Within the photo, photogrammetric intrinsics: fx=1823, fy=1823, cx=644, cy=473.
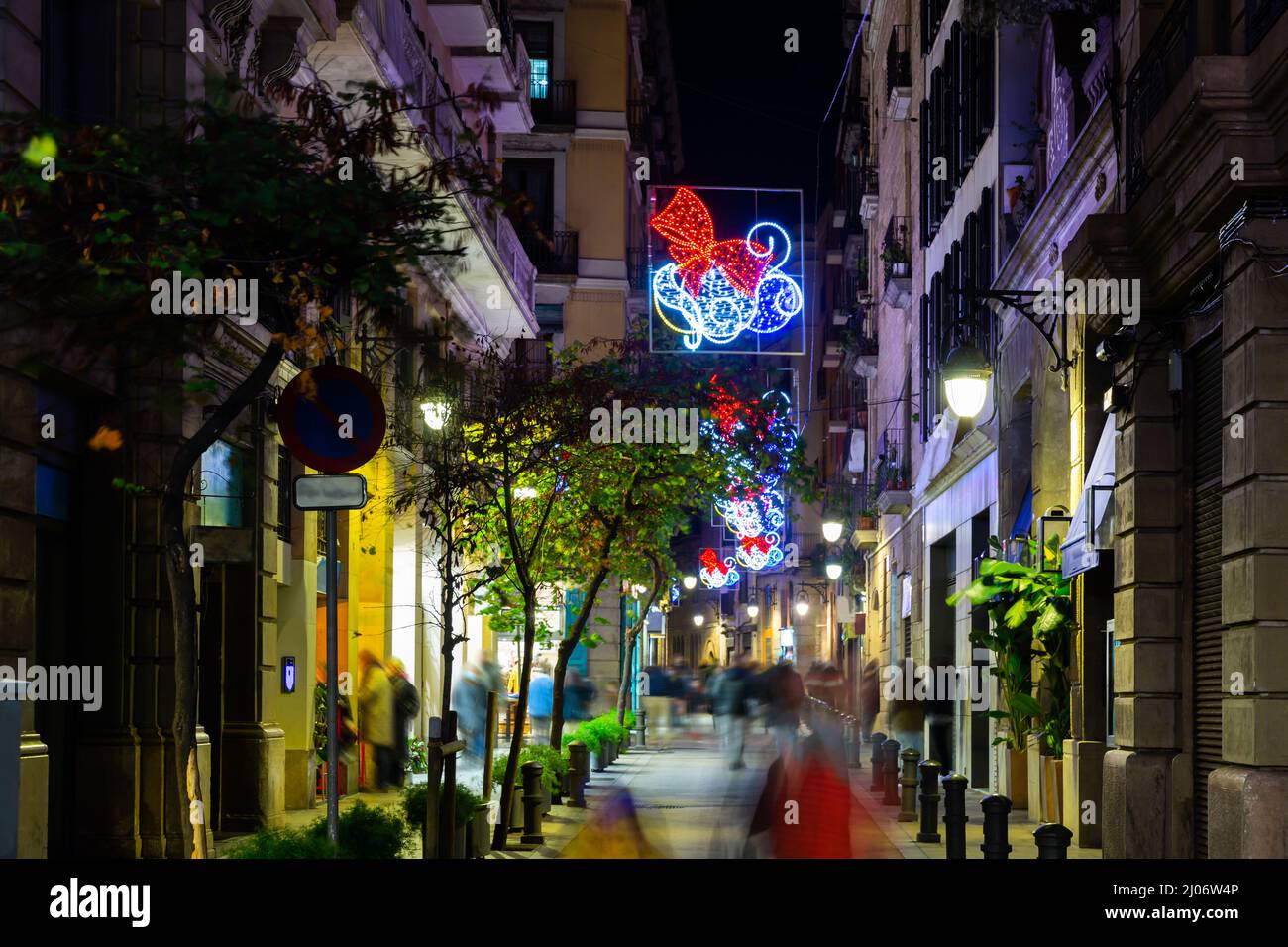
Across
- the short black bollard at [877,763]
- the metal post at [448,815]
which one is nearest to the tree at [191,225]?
the metal post at [448,815]

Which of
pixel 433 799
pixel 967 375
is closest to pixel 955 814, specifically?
pixel 433 799

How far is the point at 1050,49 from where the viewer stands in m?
21.2

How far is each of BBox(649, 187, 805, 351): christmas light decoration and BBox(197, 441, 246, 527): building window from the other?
614 inches

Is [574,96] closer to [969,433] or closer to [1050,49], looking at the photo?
[969,433]

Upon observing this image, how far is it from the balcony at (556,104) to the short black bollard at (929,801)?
3124 cm

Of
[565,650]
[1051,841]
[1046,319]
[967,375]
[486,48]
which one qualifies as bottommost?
[1051,841]

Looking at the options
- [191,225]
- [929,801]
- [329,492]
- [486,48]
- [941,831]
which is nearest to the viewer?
[191,225]

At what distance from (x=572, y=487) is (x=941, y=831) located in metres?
6.69

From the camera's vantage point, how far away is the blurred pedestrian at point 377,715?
21.6 m

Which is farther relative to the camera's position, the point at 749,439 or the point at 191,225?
the point at 749,439

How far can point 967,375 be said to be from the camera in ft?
60.4

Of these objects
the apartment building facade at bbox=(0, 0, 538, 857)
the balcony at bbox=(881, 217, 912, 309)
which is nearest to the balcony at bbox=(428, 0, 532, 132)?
the apartment building facade at bbox=(0, 0, 538, 857)

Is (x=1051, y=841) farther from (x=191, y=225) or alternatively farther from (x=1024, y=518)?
(x=1024, y=518)

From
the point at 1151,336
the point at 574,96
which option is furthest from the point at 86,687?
the point at 574,96
